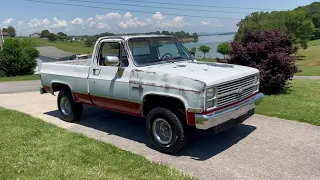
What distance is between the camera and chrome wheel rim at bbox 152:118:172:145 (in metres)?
5.52

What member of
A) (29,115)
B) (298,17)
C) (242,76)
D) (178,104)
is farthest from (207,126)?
(298,17)

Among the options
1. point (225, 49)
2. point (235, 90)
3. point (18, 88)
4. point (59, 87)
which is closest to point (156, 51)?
point (235, 90)

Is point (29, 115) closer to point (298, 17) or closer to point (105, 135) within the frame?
point (105, 135)

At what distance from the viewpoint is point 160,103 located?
564 centimetres

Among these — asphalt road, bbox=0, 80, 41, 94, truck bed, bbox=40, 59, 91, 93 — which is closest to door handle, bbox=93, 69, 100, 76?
truck bed, bbox=40, 59, 91, 93

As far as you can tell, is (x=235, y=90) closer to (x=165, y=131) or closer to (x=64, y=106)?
(x=165, y=131)

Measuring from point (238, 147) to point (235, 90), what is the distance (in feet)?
3.46

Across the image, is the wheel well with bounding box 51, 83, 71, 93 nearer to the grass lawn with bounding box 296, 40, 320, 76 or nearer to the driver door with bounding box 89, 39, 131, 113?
the driver door with bounding box 89, 39, 131, 113

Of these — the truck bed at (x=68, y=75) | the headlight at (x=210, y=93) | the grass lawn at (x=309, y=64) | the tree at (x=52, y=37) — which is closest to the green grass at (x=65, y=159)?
the truck bed at (x=68, y=75)

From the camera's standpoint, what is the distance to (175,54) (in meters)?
6.80

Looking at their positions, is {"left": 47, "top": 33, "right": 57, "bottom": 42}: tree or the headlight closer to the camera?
the headlight

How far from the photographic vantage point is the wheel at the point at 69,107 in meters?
7.70

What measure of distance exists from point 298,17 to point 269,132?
65815 mm

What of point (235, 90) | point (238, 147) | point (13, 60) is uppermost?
point (235, 90)
